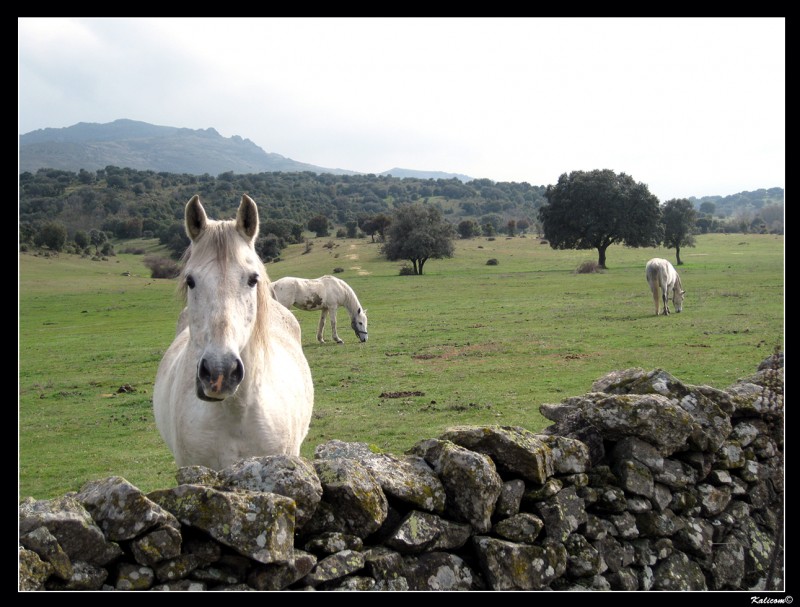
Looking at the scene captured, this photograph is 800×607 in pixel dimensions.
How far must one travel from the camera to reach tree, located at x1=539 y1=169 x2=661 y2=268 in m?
52.4

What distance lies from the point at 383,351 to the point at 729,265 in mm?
36633

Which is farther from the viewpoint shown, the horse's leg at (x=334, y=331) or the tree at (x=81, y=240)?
the tree at (x=81, y=240)

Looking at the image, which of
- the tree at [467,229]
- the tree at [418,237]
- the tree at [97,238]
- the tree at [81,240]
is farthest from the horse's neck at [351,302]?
the tree at [467,229]

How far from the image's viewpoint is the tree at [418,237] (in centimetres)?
5084

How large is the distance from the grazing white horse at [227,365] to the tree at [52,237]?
59101 mm

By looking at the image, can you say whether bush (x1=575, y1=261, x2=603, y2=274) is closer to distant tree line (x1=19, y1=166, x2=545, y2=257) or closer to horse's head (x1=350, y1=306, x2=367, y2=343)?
distant tree line (x1=19, y1=166, x2=545, y2=257)

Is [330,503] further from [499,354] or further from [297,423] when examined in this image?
[499,354]

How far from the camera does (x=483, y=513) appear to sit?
3.64m

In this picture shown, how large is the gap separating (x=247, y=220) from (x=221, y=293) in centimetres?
75

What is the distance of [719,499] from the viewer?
4.40 metres

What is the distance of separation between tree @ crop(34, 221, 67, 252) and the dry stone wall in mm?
61072

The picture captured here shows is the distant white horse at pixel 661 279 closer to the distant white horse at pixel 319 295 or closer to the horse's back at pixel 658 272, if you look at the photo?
the horse's back at pixel 658 272

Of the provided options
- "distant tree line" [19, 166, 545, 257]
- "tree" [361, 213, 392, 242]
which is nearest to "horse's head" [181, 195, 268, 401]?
"distant tree line" [19, 166, 545, 257]

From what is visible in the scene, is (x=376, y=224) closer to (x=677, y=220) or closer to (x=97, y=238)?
(x=97, y=238)
